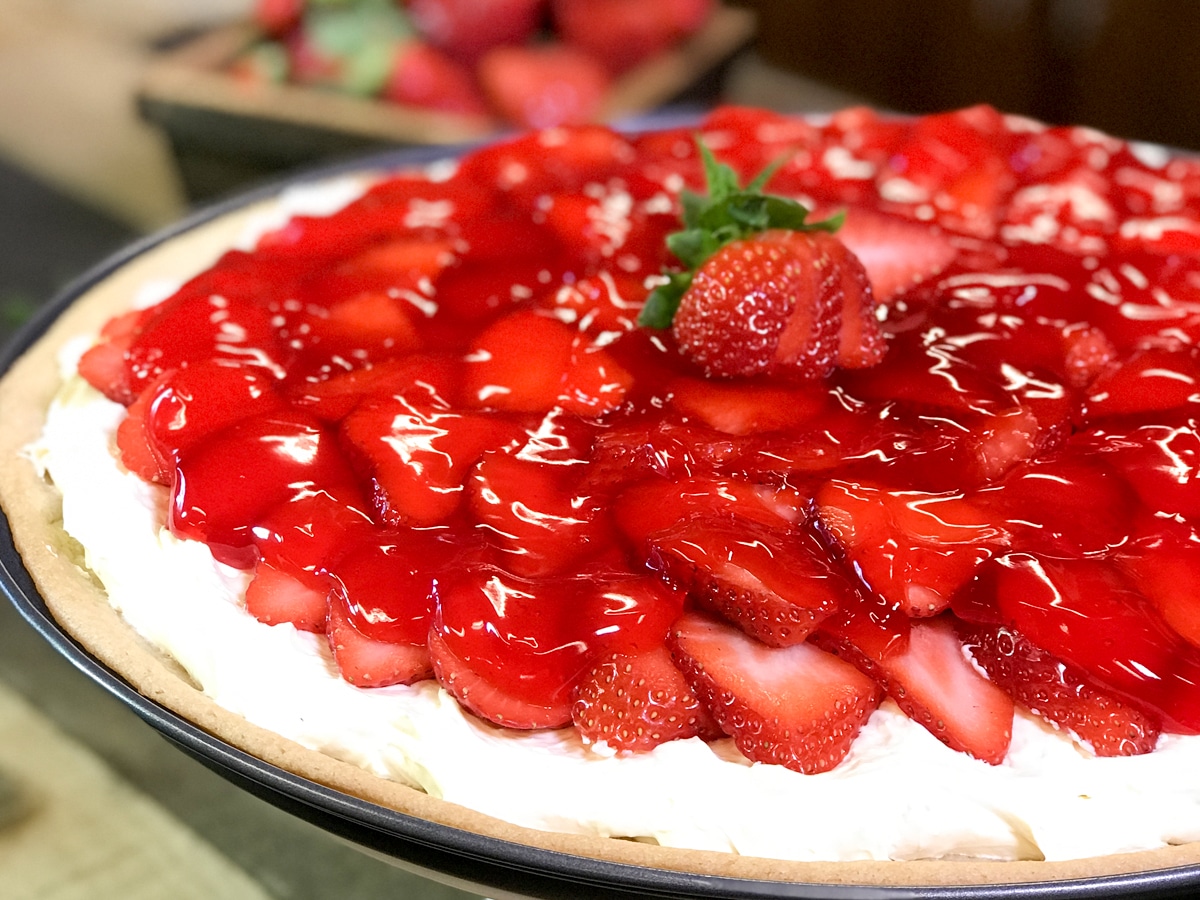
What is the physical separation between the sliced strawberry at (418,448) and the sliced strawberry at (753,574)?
0.70ft

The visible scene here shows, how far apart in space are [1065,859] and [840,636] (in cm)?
24

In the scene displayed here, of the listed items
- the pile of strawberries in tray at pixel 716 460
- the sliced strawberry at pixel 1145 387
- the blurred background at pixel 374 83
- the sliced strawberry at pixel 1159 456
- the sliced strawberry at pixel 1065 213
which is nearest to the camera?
the pile of strawberries in tray at pixel 716 460

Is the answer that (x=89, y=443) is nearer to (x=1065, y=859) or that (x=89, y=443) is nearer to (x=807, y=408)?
(x=807, y=408)

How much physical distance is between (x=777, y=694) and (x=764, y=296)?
407 millimetres

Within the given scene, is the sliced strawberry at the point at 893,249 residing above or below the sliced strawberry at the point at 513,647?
above

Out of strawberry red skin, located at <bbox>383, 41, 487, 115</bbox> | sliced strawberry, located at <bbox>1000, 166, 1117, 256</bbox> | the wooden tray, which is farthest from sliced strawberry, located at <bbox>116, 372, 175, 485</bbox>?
strawberry red skin, located at <bbox>383, 41, 487, 115</bbox>

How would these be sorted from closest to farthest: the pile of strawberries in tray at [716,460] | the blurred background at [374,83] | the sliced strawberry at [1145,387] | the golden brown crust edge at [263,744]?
the golden brown crust edge at [263,744] < the pile of strawberries in tray at [716,460] < the sliced strawberry at [1145,387] < the blurred background at [374,83]

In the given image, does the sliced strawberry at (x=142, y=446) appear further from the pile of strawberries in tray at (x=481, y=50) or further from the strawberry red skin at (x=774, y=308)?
the pile of strawberries in tray at (x=481, y=50)

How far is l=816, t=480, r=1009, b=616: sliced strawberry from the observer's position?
3.21ft

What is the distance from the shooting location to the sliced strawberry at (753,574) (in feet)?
3.12

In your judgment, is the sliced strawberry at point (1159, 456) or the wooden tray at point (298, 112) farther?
the wooden tray at point (298, 112)

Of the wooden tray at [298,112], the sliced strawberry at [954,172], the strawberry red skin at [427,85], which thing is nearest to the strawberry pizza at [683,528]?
the sliced strawberry at [954,172]

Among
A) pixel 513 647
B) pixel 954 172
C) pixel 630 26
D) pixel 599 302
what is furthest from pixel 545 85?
pixel 513 647

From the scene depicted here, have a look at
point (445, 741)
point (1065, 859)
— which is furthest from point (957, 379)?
point (445, 741)
